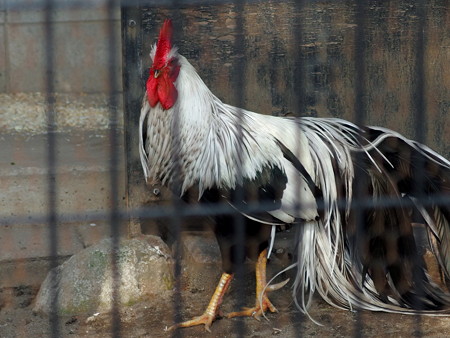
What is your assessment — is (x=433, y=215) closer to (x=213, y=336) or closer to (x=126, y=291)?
(x=213, y=336)

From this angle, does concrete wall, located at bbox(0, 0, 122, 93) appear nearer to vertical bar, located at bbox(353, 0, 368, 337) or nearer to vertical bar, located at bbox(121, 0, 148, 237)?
vertical bar, located at bbox(121, 0, 148, 237)

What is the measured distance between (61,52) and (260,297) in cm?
307

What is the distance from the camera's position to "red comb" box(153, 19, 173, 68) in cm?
293

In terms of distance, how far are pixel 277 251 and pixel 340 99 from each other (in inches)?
24.6

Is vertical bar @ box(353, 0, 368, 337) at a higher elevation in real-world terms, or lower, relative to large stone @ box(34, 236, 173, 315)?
higher

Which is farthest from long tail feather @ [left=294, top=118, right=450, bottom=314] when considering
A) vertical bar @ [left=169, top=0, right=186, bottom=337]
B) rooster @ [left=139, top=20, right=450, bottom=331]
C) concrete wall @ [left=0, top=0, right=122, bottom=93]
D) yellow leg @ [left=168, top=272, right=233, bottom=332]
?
concrete wall @ [left=0, top=0, right=122, bottom=93]

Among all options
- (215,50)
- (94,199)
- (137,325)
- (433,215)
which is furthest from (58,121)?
(433,215)

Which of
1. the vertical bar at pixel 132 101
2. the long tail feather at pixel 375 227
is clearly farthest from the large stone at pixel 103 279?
the long tail feather at pixel 375 227

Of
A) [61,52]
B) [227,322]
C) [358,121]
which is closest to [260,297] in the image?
[227,322]

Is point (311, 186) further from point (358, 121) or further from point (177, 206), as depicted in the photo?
point (177, 206)

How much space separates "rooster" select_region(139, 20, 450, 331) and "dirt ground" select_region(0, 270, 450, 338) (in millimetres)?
41

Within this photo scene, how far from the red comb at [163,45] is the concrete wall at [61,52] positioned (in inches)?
104

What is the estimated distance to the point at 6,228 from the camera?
3.75 meters

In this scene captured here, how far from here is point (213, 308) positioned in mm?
3016
